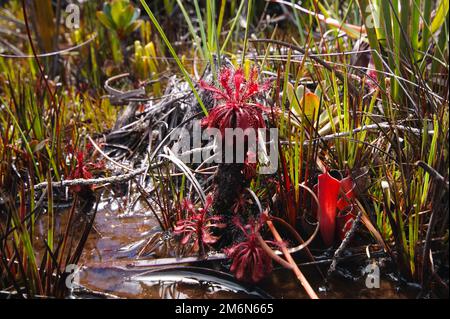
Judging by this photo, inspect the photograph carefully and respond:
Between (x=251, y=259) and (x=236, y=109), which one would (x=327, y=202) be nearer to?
(x=251, y=259)

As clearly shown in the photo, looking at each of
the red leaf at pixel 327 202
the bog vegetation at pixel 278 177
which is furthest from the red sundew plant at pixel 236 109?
the red leaf at pixel 327 202

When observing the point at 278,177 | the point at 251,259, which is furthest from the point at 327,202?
the point at 251,259

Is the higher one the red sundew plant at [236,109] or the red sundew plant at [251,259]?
the red sundew plant at [236,109]

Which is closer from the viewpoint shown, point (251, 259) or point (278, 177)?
point (251, 259)

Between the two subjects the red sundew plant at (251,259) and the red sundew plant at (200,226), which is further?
the red sundew plant at (200,226)

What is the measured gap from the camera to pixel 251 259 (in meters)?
1.49

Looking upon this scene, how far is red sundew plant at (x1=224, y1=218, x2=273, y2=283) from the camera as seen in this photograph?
4.84ft

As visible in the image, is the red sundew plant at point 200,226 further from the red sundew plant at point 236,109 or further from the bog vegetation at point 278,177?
the red sundew plant at point 236,109

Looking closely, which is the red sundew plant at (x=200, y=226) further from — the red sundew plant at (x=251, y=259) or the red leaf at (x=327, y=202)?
the red leaf at (x=327, y=202)

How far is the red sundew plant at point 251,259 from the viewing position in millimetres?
1477

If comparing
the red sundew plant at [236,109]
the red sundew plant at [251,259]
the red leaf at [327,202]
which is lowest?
the red sundew plant at [251,259]

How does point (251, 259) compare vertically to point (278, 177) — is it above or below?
below

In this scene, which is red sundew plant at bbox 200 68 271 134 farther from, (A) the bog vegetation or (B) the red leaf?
(B) the red leaf

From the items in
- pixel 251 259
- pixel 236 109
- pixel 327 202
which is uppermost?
Result: pixel 236 109
